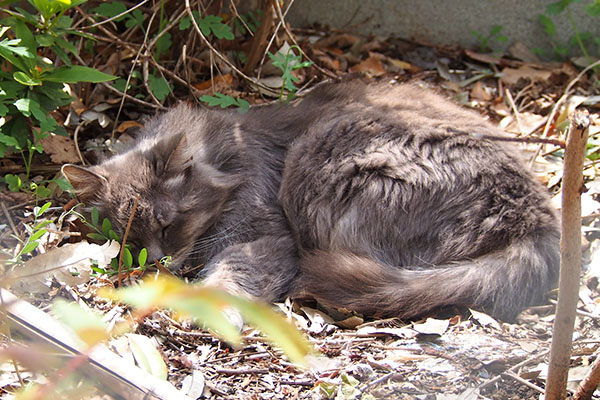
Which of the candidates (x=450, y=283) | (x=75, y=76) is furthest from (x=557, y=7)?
(x=75, y=76)

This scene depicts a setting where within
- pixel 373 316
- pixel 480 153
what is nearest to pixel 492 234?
pixel 480 153

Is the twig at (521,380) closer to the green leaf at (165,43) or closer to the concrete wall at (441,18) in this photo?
the green leaf at (165,43)

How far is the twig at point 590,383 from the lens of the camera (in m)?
2.04

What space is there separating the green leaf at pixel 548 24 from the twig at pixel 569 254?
4.64m

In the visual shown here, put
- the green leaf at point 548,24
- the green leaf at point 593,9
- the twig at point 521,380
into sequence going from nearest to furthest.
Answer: the twig at point 521,380
the green leaf at point 593,9
the green leaf at point 548,24

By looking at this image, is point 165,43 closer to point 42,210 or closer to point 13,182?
point 13,182

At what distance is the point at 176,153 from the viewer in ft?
12.1

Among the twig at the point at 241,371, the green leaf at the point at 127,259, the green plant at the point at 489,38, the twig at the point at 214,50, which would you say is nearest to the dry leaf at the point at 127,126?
the twig at the point at 214,50

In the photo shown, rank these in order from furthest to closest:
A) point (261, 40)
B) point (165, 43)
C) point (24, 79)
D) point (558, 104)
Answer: point (558, 104)
point (261, 40)
point (165, 43)
point (24, 79)

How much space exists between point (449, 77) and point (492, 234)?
2850 millimetres

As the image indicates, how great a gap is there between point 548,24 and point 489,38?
57cm

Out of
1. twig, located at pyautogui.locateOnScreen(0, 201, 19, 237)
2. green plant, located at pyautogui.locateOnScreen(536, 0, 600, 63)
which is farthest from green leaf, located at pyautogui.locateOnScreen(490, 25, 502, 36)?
twig, located at pyautogui.locateOnScreen(0, 201, 19, 237)

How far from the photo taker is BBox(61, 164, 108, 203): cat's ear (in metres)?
3.54

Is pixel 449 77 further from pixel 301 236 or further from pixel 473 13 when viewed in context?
pixel 301 236
